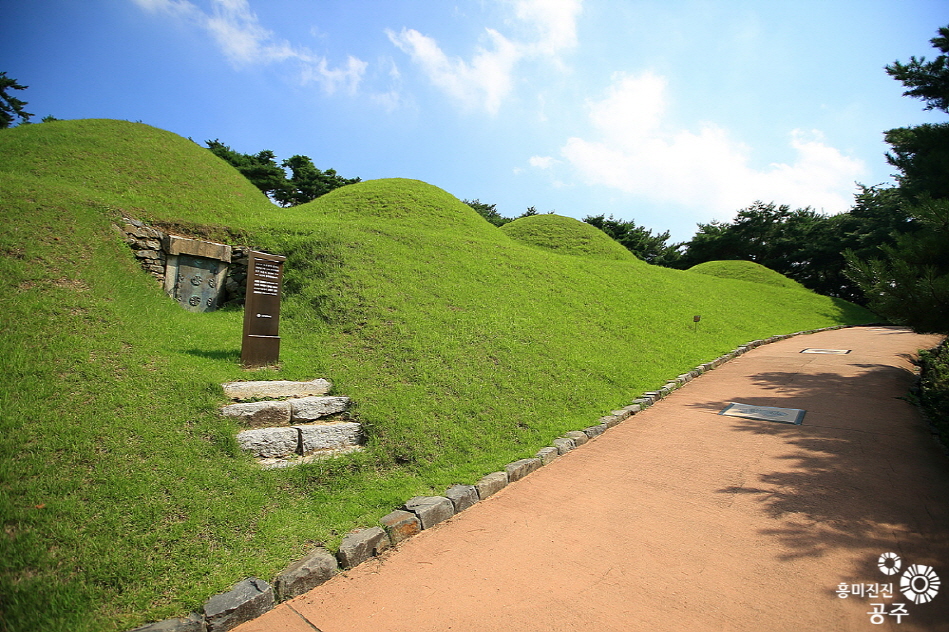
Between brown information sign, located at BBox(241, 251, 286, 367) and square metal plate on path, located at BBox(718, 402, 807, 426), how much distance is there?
21.8 feet

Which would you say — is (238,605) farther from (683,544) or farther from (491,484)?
(683,544)

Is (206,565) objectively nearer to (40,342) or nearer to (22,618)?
(22,618)

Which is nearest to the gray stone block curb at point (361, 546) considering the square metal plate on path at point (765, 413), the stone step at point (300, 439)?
the stone step at point (300, 439)

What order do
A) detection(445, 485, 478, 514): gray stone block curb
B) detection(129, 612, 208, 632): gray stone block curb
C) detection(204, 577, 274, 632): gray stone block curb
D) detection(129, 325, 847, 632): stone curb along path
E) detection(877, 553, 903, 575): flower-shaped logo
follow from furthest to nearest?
detection(445, 485, 478, 514): gray stone block curb, detection(877, 553, 903, 575): flower-shaped logo, detection(129, 325, 847, 632): stone curb along path, detection(204, 577, 274, 632): gray stone block curb, detection(129, 612, 208, 632): gray stone block curb

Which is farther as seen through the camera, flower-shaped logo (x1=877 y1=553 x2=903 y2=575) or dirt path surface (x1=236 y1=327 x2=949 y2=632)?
flower-shaped logo (x1=877 y1=553 x2=903 y2=575)

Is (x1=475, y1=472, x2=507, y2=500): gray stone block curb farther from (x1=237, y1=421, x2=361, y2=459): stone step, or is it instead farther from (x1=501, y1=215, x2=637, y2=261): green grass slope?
(x1=501, y1=215, x2=637, y2=261): green grass slope

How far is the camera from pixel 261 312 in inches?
A: 233

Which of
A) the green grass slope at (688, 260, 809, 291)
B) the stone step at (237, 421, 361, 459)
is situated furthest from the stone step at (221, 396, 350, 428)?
the green grass slope at (688, 260, 809, 291)

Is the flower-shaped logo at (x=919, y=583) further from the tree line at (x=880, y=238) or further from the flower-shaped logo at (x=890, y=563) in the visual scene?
the tree line at (x=880, y=238)

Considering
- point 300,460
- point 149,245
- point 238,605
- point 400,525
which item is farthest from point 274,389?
point 149,245

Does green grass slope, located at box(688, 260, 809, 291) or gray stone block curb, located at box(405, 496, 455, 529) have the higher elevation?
green grass slope, located at box(688, 260, 809, 291)

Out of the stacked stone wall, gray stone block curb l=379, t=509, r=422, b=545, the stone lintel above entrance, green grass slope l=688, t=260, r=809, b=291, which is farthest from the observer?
green grass slope l=688, t=260, r=809, b=291

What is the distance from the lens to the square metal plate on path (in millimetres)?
6156

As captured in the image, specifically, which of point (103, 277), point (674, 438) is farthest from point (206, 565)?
point (103, 277)
